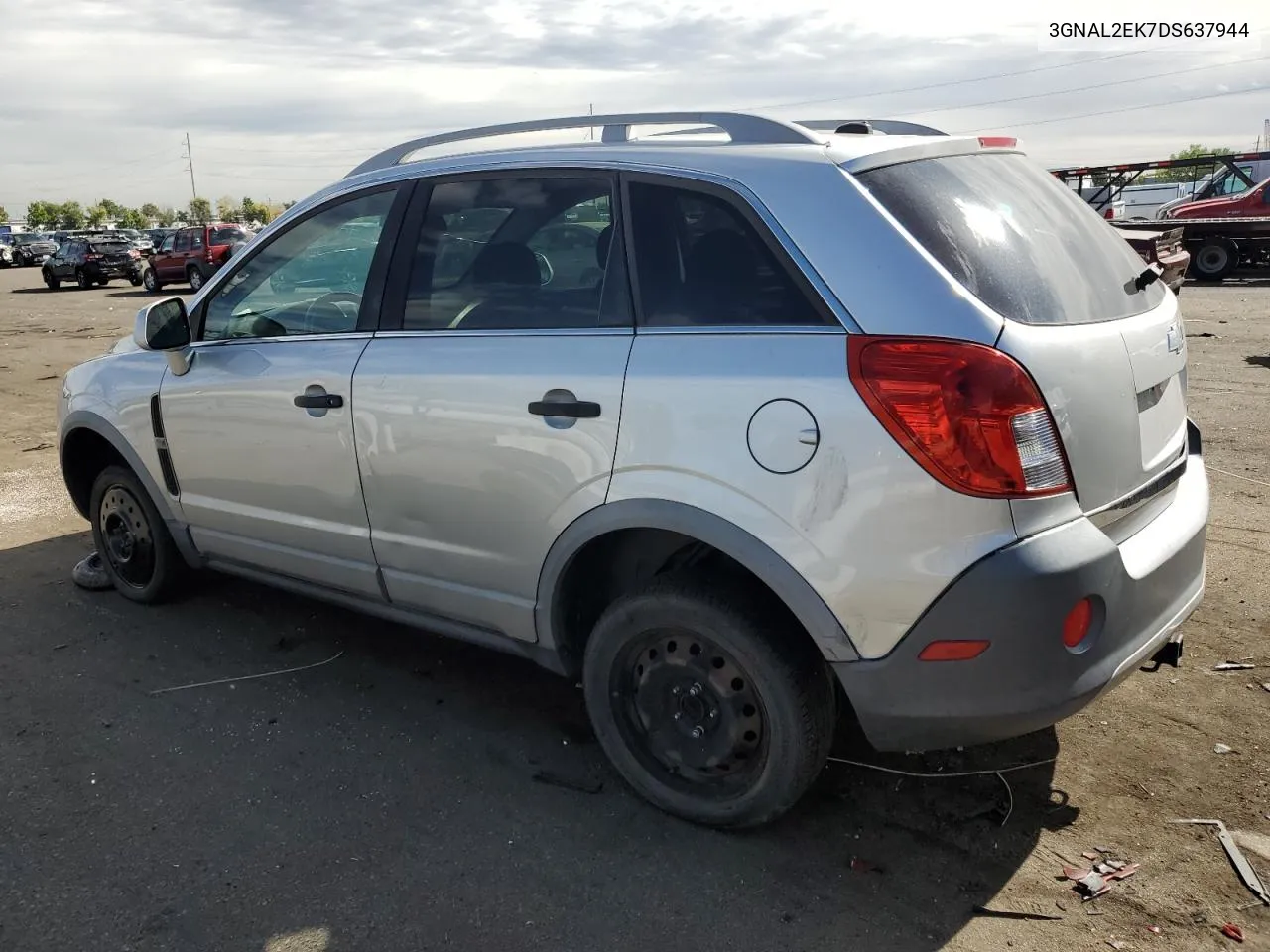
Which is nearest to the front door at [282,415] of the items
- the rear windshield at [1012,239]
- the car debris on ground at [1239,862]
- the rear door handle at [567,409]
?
the rear door handle at [567,409]

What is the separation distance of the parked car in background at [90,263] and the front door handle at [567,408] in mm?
35094

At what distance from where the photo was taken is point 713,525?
2.82 meters

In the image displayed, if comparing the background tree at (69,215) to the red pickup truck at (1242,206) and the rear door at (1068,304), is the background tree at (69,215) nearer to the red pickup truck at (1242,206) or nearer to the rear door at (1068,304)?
the red pickup truck at (1242,206)

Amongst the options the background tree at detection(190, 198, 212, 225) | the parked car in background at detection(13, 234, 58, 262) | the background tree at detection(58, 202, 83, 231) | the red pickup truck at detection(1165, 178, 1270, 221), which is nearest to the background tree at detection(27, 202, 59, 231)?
the background tree at detection(58, 202, 83, 231)

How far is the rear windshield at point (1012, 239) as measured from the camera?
8.81 ft

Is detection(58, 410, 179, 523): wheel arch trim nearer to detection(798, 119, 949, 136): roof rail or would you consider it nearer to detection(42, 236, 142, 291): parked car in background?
detection(798, 119, 949, 136): roof rail

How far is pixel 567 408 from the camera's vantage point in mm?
3088

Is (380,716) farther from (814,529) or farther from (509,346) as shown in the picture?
(814,529)

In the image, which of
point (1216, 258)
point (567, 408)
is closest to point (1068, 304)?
point (567, 408)

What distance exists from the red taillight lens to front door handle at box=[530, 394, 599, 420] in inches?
53.1

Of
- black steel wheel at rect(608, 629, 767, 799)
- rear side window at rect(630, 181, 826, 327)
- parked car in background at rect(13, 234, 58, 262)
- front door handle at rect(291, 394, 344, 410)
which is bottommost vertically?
black steel wheel at rect(608, 629, 767, 799)

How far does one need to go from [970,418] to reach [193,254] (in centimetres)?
2989

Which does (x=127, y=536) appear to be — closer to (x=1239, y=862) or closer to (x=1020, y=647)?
(x=1020, y=647)

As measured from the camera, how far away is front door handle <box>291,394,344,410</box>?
12.1ft
